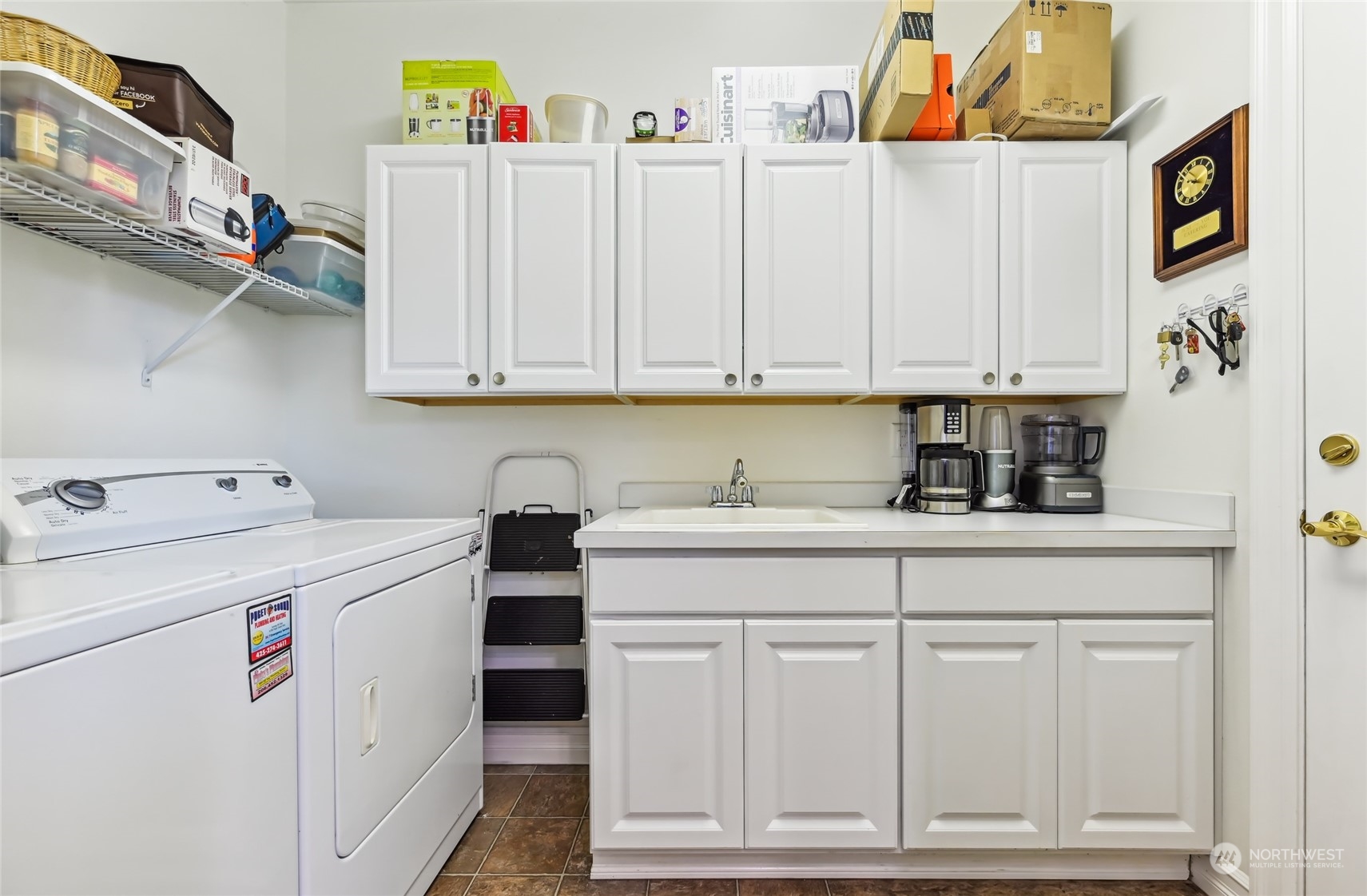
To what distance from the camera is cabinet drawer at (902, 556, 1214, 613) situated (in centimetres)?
144

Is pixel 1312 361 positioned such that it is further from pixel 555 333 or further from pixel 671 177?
pixel 555 333

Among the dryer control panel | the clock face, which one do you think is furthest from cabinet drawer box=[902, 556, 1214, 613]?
the dryer control panel

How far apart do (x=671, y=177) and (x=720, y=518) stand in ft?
3.67

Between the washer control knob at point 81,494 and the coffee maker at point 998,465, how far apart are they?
230 centimetres

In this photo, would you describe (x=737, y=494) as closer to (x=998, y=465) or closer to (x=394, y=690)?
(x=998, y=465)

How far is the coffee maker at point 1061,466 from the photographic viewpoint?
178cm

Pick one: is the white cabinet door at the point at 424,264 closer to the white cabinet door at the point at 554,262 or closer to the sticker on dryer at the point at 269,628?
the white cabinet door at the point at 554,262

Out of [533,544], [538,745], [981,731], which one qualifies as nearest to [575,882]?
[538,745]

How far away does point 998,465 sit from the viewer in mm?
1845

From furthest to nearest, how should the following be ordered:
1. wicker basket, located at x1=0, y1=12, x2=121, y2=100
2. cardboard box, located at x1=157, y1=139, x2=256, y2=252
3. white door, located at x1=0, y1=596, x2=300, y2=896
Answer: cardboard box, located at x1=157, y1=139, x2=256, y2=252
wicker basket, located at x1=0, y1=12, x2=121, y2=100
white door, located at x1=0, y1=596, x2=300, y2=896

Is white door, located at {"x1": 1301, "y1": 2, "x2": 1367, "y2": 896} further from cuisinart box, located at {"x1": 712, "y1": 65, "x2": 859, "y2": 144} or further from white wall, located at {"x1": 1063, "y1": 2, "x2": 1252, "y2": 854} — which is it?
cuisinart box, located at {"x1": 712, "y1": 65, "x2": 859, "y2": 144}

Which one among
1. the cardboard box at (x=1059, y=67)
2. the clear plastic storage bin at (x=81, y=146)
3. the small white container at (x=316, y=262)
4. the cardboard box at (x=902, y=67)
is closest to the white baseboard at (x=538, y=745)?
the small white container at (x=316, y=262)

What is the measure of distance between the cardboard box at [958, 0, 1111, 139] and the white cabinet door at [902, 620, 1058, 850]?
1449 millimetres

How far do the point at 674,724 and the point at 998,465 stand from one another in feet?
4.22
